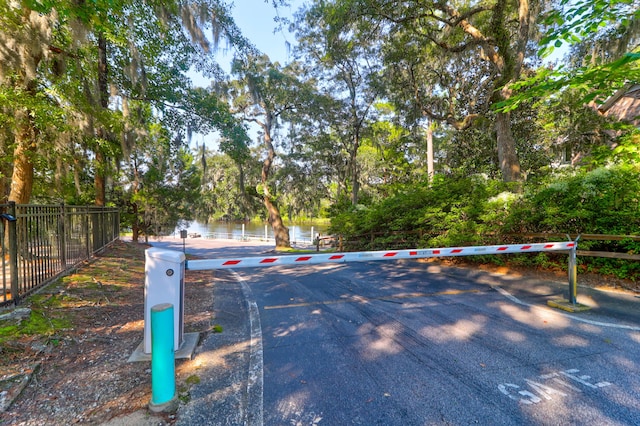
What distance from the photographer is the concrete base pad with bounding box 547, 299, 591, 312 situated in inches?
177

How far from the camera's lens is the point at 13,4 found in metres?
5.83

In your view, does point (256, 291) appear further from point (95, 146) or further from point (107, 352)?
point (95, 146)

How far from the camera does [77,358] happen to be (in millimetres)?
3100

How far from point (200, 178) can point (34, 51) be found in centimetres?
1850

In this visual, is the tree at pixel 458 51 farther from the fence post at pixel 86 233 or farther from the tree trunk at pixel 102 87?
the fence post at pixel 86 233

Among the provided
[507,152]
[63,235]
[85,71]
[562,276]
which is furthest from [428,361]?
[85,71]

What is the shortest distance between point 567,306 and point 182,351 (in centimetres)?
546

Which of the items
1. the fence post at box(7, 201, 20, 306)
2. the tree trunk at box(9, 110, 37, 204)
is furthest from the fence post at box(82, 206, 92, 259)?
the fence post at box(7, 201, 20, 306)

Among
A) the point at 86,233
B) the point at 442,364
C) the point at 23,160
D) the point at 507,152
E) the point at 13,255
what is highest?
the point at 507,152

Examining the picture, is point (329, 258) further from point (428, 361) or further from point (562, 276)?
point (562, 276)

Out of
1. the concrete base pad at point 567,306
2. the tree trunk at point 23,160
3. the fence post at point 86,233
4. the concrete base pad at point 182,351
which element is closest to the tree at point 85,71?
the tree trunk at point 23,160

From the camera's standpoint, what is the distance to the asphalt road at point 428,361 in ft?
7.54

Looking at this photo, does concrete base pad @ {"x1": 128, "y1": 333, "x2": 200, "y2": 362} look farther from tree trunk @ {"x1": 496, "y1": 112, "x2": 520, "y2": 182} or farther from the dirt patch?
tree trunk @ {"x1": 496, "y1": 112, "x2": 520, "y2": 182}

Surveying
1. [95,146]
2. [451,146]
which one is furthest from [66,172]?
[451,146]
